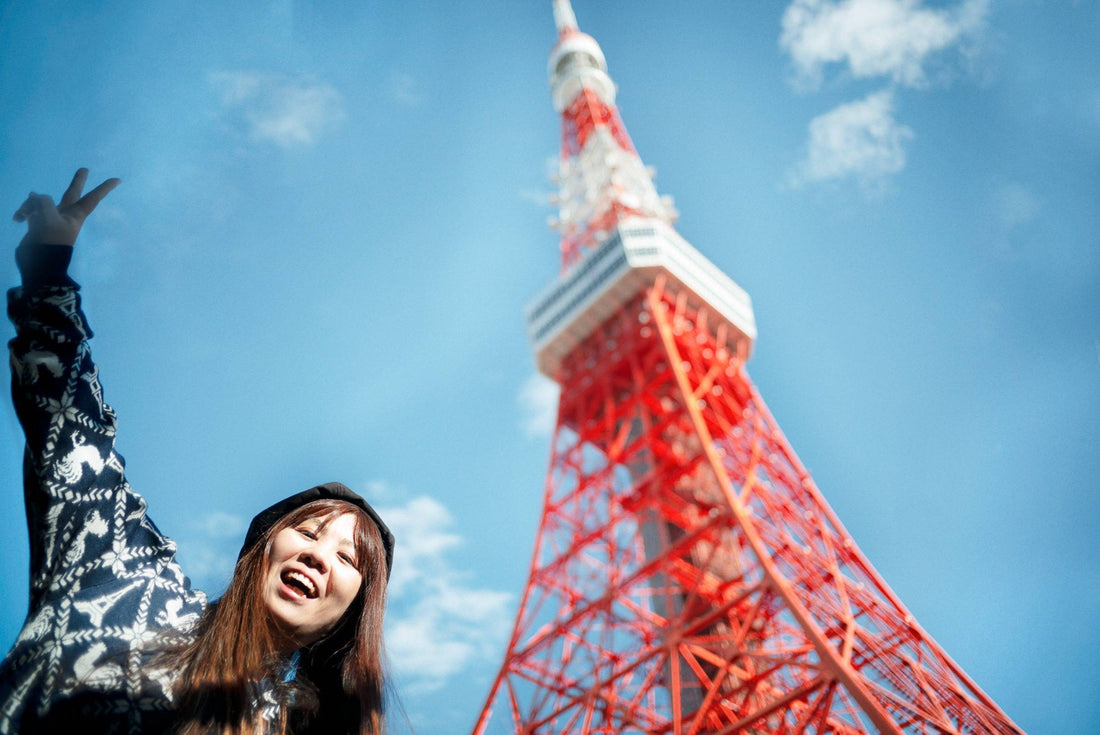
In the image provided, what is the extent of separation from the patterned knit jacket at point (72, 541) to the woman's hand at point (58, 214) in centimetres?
2

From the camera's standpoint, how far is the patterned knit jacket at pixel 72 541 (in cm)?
95

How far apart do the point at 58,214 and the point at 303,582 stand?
0.73m

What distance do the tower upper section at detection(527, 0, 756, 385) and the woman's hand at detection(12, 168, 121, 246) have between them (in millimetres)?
14351

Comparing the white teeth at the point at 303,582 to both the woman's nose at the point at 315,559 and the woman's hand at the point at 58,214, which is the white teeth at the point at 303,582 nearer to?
the woman's nose at the point at 315,559

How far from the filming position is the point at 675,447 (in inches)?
573

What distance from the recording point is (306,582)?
132cm

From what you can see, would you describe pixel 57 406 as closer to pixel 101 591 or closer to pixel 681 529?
pixel 101 591

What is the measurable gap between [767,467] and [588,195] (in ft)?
27.5

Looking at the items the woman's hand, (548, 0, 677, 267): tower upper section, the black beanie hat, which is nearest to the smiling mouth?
the black beanie hat

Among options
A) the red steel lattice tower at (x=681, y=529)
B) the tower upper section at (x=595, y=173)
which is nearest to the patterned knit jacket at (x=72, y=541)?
the red steel lattice tower at (x=681, y=529)

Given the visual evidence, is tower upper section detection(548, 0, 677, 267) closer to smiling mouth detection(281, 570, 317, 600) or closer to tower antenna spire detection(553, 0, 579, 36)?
tower antenna spire detection(553, 0, 579, 36)

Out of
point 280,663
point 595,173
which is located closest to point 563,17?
point 595,173

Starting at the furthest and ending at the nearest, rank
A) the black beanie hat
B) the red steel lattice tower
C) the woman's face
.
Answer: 1. the red steel lattice tower
2. the black beanie hat
3. the woman's face

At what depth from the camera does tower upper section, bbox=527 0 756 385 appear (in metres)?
15.7
